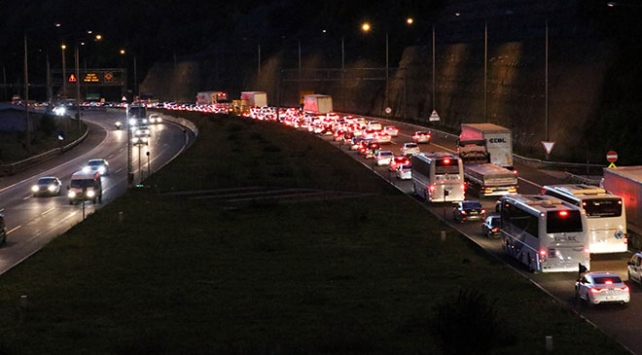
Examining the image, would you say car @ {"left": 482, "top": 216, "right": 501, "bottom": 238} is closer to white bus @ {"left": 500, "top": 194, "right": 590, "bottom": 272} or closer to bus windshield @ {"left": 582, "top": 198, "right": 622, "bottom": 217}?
bus windshield @ {"left": 582, "top": 198, "right": 622, "bottom": 217}

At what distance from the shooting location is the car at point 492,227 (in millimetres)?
44844

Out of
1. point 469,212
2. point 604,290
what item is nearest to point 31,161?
point 469,212

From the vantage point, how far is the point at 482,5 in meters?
116

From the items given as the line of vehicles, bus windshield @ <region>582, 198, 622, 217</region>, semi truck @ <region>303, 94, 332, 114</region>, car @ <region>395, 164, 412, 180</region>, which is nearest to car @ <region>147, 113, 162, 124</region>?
semi truck @ <region>303, 94, 332, 114</region>

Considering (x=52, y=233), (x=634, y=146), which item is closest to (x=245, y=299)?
(x=52, y=233)

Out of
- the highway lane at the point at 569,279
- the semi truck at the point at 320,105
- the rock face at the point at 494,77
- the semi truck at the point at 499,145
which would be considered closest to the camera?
the highway lane at the point at 569,279

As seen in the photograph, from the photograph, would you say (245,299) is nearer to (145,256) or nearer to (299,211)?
(145,256)

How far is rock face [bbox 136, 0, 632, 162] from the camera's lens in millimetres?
79000

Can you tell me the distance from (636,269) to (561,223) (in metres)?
2.94

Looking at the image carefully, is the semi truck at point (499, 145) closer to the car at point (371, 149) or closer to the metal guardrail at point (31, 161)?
the car at point (371, 149)

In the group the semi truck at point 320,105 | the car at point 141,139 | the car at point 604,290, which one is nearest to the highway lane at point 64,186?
the car at point 141,139

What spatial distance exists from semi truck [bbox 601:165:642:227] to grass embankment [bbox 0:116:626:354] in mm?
5868

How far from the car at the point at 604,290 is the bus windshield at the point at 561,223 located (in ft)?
16.4

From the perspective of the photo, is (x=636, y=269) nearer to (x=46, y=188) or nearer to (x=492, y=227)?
(x=492, y=227)
